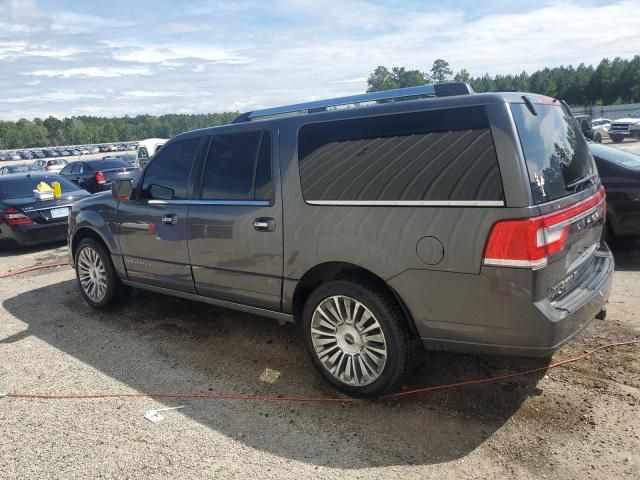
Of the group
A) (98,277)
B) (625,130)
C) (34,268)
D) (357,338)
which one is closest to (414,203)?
(357,338)

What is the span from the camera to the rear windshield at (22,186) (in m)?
9.04

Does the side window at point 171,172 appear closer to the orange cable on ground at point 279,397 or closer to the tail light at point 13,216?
the orange cable on ground at point 279,397

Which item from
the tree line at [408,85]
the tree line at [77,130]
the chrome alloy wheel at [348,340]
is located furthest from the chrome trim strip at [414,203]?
the tree line at [77,130]

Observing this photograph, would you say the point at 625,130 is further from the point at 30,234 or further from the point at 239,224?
the point at 239,224

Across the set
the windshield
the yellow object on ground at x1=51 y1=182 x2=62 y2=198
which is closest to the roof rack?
the windshield

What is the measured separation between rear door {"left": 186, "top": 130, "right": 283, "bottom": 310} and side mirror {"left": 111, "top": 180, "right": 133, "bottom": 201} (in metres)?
0.99

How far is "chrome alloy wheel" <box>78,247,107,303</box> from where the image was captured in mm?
5266

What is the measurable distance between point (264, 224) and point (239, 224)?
0.26 m

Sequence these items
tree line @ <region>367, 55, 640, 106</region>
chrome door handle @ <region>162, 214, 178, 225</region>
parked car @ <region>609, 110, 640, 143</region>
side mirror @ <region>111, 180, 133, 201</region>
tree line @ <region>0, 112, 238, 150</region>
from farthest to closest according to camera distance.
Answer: tree line @ <region>0, 112, 238, 150</region> < tree line @ <region>367, 55, 640, 106</region> < parked car @ <region>609, 110, 640, 143</region> < side mirror @ <region>111, 180, 133, 201</region> < chrome door handle @ <region>162, 214, 178, 225</region>

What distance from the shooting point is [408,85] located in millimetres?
65562

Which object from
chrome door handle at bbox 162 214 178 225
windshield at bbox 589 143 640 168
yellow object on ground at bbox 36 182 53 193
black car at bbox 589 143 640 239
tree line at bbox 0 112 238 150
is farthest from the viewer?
tree line at bbox 0 112 238 150

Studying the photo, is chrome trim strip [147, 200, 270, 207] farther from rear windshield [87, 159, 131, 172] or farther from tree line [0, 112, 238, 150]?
tree line [0, 112, 238, 150]

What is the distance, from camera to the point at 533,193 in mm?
2590

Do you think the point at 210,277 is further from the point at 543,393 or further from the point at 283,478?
the point at 543,393
